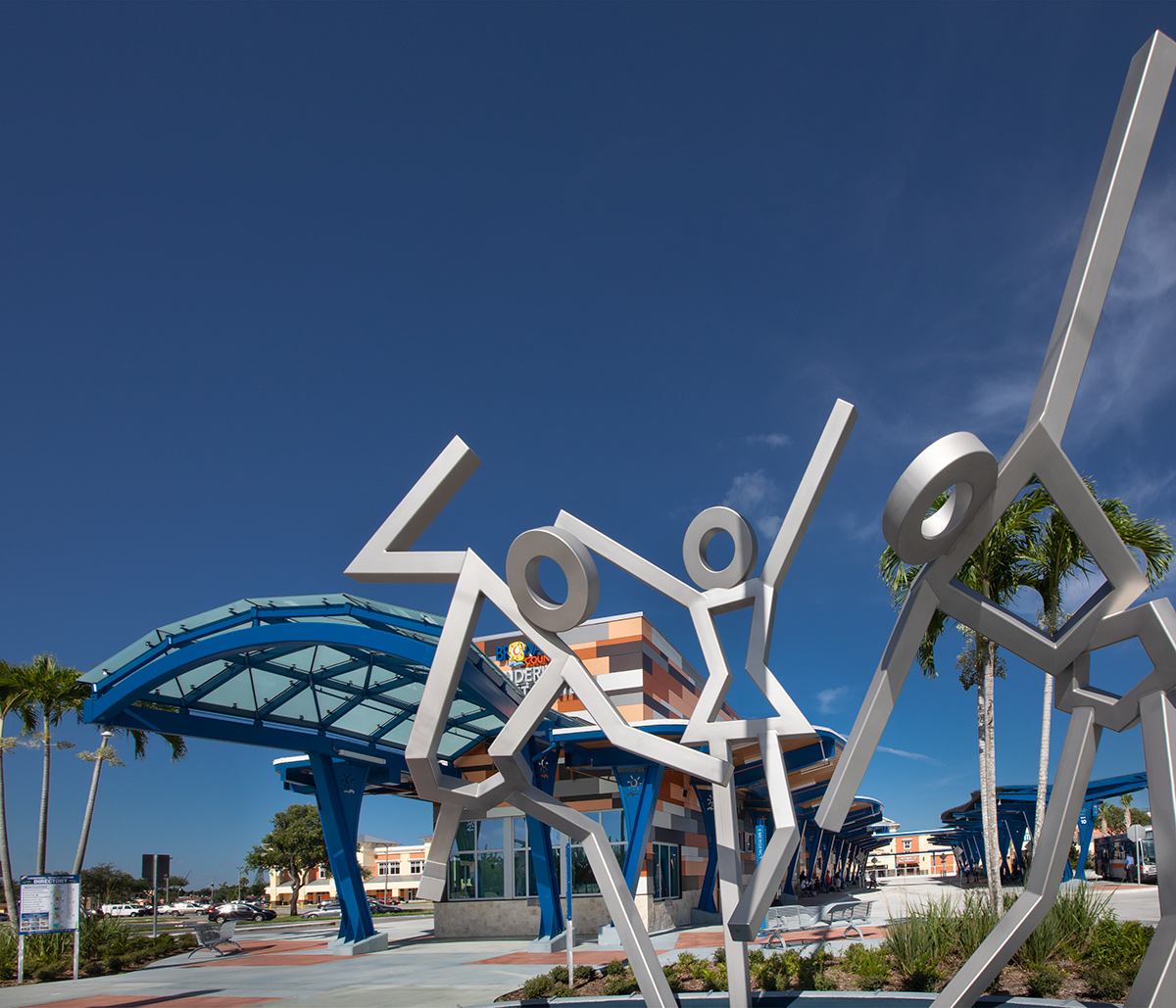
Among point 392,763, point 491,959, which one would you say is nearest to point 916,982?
point 491,959

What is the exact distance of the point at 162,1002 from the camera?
45.7 feet

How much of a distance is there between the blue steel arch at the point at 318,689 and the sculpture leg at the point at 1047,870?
1008 centimetres

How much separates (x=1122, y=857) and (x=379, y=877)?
242 ft

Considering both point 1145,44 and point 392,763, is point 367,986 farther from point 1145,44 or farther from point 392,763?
point 1145,44

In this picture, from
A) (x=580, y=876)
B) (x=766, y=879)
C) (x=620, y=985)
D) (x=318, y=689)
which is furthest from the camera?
(x=580, y=876)

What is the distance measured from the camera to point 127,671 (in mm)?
16016

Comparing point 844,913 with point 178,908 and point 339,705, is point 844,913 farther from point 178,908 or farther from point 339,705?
point 178,908

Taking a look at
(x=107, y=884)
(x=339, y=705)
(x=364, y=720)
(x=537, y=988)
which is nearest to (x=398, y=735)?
(x=364, y=720)

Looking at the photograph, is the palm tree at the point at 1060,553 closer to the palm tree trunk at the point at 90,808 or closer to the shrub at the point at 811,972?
the shrub at the point at 811,972

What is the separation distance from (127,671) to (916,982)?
1409 cm

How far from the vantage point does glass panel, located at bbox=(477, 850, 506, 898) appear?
87.3ft

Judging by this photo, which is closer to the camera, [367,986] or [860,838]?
[367,986]

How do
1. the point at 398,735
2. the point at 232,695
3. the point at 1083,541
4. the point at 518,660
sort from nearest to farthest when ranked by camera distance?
1. the point at 1083,541
2. the point at 232,695
3. the point at 398,735
4. the point at 518,660

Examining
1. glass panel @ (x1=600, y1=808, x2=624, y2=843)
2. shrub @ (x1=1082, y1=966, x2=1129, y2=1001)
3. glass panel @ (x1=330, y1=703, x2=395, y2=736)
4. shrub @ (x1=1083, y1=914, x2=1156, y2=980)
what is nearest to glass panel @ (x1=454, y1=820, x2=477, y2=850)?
glass panel @ (x1=600, y1=808, x2=624, y2=843)
